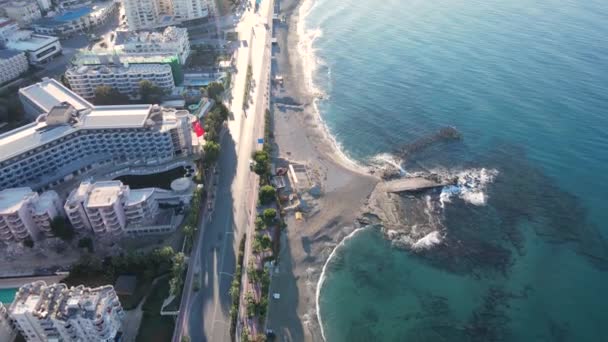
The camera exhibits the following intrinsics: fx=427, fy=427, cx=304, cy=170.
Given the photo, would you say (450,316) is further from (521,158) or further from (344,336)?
(521,158)

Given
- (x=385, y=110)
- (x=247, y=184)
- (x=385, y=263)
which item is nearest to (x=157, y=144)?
(x=247, y=184)

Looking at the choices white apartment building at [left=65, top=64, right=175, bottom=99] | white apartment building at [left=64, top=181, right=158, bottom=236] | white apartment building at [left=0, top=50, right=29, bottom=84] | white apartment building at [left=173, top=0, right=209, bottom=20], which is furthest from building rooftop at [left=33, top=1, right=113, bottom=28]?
white apartment building at [left=64, top=181, right=158, bottom=236]

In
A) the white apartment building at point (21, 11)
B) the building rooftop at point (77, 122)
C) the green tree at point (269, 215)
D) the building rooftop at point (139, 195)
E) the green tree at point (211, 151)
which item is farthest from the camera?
the white apartment building at point (21, 11)

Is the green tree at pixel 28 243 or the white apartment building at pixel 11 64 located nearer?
the green tree at pixel 28 243

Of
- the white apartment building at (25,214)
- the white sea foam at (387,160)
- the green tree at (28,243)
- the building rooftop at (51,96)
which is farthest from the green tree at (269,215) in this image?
the building rooftop at (51,96)

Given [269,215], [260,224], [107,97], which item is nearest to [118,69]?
[107,97]

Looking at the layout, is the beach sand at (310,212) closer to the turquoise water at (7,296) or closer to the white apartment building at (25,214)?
the turquoise water at (7,296)
